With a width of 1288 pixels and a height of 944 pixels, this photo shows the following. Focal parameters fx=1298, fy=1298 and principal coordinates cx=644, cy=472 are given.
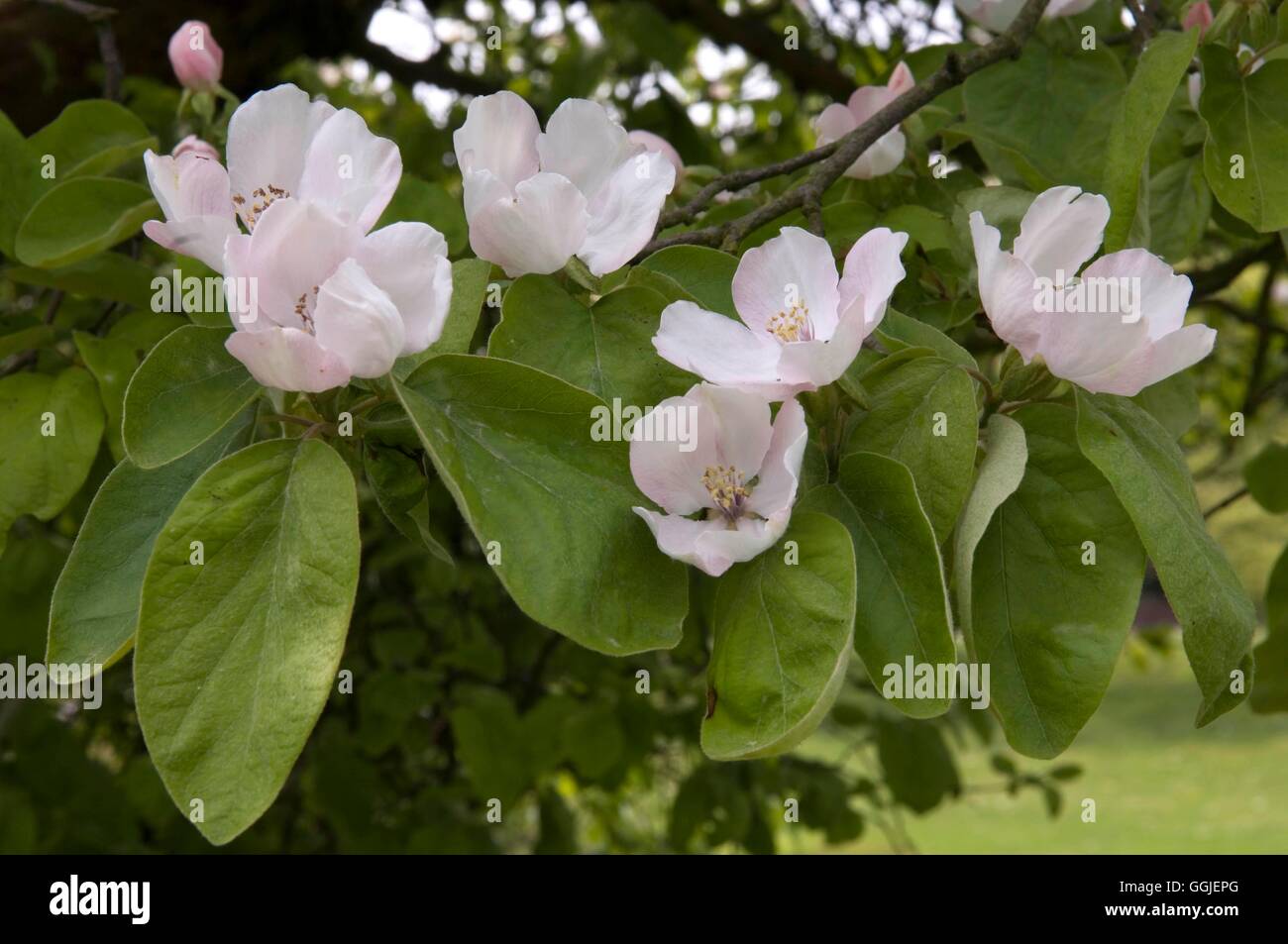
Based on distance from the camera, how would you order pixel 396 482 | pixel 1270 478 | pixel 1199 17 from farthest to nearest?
pixel 1270 478, pixel 1199 17, pixel 396 482

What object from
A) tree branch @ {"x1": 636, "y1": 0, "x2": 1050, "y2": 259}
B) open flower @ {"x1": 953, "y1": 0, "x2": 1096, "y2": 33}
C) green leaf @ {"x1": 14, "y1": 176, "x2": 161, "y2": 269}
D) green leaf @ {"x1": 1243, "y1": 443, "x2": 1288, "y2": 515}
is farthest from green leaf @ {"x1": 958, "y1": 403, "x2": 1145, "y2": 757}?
green leaf @ {"x1": 1243, "y1": 443, "x2": 1288, "y2": 515}

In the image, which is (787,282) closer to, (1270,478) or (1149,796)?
(1270,478)

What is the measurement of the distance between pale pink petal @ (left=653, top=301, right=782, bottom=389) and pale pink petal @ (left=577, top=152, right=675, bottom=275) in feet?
0.21

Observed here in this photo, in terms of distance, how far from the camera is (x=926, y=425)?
2.38 feet

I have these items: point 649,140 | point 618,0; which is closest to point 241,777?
point 649,140

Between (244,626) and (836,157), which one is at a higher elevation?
(836,157)

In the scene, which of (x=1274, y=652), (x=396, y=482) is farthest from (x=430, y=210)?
(x=1274, y=652)

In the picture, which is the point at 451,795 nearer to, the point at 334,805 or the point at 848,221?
the point at 334,805

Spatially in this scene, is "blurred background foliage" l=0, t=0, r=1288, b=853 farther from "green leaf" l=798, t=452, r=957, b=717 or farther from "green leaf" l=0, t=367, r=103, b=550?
"green leaf" l=798, t=452, r=957, b=717

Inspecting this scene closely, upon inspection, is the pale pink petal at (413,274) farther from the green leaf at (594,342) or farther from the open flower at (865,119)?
the open flower at (865,119)

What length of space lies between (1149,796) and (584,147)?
6.21 m

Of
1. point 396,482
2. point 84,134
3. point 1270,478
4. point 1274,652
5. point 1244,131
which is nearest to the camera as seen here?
point 396,482

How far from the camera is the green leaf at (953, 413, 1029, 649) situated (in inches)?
26.9

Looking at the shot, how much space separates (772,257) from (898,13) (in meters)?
2.06
